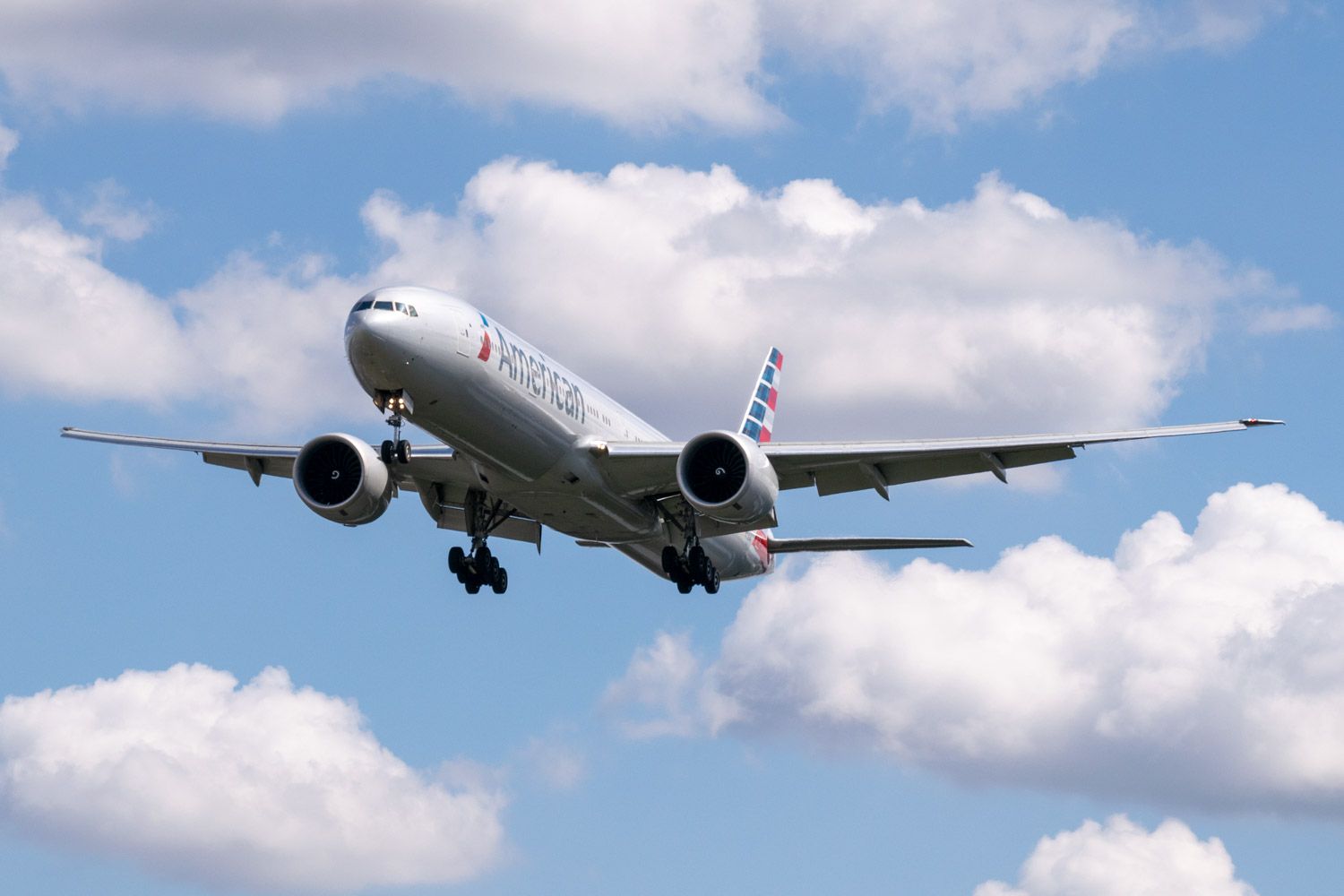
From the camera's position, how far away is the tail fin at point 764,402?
195 feet

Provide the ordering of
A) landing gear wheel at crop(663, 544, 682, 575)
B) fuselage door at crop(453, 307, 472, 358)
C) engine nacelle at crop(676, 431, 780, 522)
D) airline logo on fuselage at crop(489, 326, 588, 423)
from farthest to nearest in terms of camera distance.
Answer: landing gear wheel at crop(663, 544, 682, 575) → engine nacelle at crop(676, 431, 780, 522) → airline logo on fuselage at crop(489, 326, 588, 423) → fuselage door at crop(453, 307, 472, 358)

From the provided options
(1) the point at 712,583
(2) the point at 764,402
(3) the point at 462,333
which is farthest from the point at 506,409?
(2) the point at 764,402

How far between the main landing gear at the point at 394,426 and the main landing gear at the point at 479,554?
4.78m

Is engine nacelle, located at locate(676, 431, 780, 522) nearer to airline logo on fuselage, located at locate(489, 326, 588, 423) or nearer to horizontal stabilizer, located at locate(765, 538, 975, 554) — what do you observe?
airline logo on fuselage, located at locate(489, 326, 588, 423)

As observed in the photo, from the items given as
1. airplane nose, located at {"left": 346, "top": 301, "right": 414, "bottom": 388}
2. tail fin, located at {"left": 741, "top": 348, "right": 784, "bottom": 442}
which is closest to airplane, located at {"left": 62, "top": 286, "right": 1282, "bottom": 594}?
airplane nose, located at {"left": 346, "top": 301, "right": 414, "bottom": 388}

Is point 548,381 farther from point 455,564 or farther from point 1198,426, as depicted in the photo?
point 1198,426

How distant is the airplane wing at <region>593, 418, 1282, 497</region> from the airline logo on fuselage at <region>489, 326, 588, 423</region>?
3.91 feet

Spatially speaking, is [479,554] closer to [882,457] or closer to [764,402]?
[882,457]

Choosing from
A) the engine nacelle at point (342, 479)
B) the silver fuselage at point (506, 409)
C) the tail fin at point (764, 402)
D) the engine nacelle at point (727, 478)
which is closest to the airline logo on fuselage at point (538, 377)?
the silver fuselage at point (506, 409)

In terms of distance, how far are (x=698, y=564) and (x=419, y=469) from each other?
712 centimetres

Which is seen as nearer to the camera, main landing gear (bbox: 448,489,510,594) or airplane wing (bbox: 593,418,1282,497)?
airplane wing (bbox: 593,418,1282,497)

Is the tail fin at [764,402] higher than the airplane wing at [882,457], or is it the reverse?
the tail fin at [764,402]

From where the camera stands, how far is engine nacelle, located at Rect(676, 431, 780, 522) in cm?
4291

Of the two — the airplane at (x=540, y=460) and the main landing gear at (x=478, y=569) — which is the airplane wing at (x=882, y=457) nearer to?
the airplane at (x=540, y=460)
